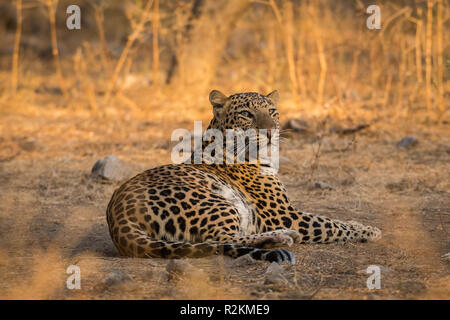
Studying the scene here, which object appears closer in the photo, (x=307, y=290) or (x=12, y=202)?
(x=307, y=290)

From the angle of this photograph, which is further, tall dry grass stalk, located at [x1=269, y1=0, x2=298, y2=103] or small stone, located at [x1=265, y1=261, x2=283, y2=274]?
tall dry grass stalk, located at [x1=269, y1=0, x2=298, y2=103]

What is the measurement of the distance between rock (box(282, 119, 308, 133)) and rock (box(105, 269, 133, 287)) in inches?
251

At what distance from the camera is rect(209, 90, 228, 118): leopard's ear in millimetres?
5988

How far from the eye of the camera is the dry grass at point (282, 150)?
4312 mm

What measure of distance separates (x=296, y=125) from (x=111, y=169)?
3300mm

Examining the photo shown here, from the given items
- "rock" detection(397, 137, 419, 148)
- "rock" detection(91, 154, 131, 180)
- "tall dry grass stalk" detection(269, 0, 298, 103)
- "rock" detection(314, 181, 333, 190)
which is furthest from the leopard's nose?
"tall dry grass stalk" detection(269, 0, 298, 103)

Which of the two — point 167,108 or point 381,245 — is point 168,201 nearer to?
point 381,245

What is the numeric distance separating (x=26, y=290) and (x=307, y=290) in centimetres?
163

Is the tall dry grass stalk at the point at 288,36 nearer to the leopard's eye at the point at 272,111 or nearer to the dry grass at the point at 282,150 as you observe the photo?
the dry grass at the point at 282,150

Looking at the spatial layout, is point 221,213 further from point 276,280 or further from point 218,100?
point 218,100

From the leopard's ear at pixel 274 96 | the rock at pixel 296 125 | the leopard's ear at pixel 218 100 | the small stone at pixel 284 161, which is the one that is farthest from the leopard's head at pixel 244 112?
the rock at pixel 296 125

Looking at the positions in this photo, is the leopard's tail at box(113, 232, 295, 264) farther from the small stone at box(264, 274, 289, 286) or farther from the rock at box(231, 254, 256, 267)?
the small stone at box(264, 274, 289, 286)

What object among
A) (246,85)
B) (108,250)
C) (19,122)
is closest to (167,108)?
(246,85)

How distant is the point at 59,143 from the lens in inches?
398
